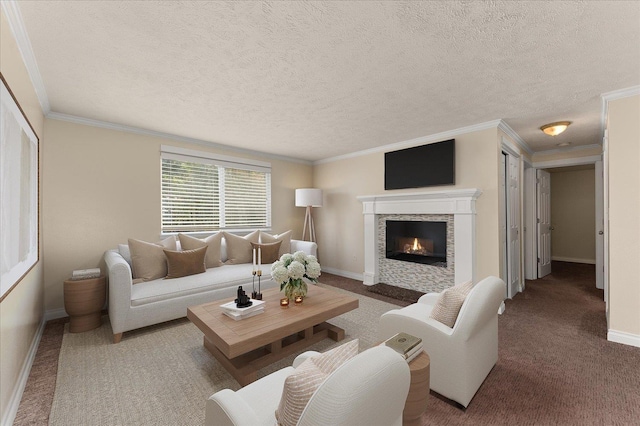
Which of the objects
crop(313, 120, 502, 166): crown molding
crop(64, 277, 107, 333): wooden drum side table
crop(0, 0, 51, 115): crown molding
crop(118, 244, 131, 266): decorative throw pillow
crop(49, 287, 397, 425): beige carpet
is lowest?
crop(49, 287, 397, 425): beige carpet

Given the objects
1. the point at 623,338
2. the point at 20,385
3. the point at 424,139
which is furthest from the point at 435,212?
the point at 20,385

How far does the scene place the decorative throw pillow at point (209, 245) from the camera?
3748 millimetres

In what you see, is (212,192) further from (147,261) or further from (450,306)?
(450,306)

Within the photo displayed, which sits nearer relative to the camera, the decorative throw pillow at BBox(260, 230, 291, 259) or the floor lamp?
the decorative throw pillow at BBox(260, 230, 291, 259)

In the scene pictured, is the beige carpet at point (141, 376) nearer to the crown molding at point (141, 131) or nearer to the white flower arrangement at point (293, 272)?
the white flower arrangement at point (293, 272)

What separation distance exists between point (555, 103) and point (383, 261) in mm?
3109

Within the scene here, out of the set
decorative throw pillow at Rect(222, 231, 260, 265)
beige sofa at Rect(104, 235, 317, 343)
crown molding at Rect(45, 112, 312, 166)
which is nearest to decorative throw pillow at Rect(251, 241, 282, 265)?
decorative throw pillow at Rect(222, 231, 260, 265)

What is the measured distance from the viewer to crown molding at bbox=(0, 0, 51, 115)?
1.56 m

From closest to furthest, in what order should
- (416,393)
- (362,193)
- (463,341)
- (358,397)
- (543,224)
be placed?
(358,397), (416,393), (463,341), (362,193), (543,224)

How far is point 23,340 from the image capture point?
81.8 inches

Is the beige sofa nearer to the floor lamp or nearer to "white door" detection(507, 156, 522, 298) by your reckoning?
the floor lamp

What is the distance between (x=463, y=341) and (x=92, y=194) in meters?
4.30

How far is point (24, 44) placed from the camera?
6.17 feet

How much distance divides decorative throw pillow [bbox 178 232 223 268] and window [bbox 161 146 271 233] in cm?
57
